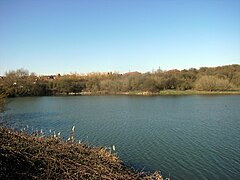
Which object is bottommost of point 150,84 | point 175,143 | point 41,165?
point 175,143

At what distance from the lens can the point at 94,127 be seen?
23.7 metres

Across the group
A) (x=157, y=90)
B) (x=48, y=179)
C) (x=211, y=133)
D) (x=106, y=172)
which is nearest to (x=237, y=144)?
(x=211, y=133)

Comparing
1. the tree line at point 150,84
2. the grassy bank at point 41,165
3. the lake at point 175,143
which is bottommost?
the lake at point 175,143

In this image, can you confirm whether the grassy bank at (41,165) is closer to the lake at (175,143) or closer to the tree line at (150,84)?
the lake at (175,143)

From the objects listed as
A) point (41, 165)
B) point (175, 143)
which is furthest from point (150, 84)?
point (41, 165)

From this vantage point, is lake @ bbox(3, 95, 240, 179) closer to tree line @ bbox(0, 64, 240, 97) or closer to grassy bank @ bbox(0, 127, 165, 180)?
grassy bank @ bbox(0, 127, 165, 180)

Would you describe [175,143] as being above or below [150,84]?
below

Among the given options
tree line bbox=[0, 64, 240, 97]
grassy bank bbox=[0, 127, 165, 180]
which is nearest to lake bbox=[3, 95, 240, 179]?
grassy bank bbox=[0, 127, 165, 180]

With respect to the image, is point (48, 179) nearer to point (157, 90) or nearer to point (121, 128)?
point (121, 128)

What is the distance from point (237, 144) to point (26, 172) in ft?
50.2

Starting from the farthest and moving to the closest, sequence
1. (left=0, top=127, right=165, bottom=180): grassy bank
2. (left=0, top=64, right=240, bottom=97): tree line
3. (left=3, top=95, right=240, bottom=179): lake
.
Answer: (left=0, top=64, right=240, bottom=97): tree line < (left=3, top=95, right=240, bottom=179): lake < (left=0, top=127, right=165, bottom=180): grassy bank

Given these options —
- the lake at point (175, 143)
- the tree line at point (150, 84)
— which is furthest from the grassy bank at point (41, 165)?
the tree line at point (150, 84)

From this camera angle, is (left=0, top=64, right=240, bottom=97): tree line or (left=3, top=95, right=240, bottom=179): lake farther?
(left=0, top=64, right=240, bottom=97): tree line

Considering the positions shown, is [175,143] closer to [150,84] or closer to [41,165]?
[41,165]
